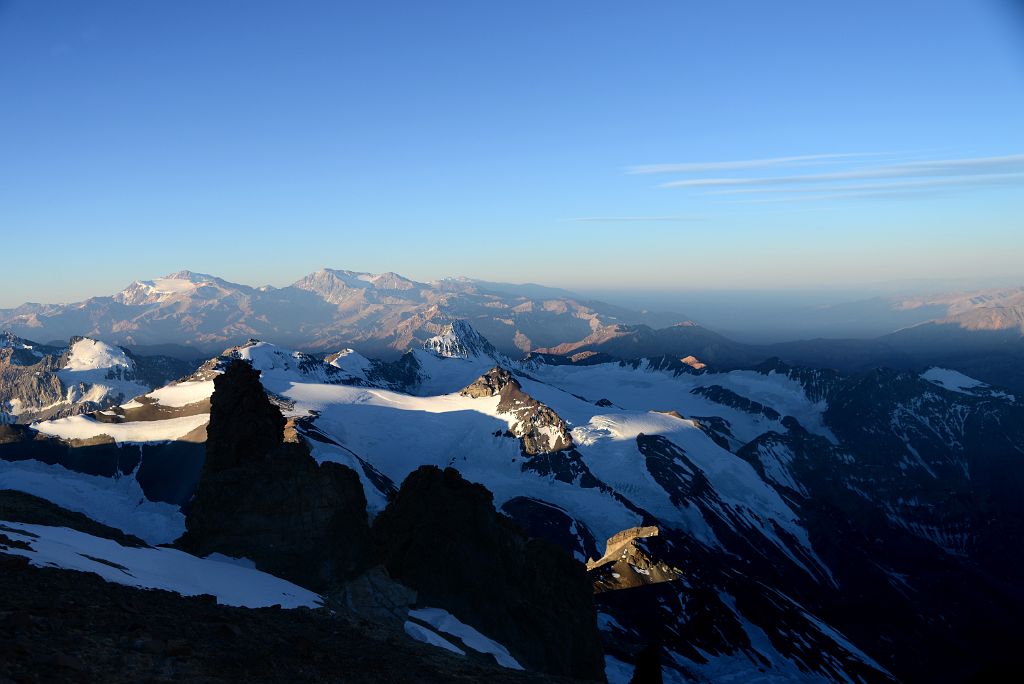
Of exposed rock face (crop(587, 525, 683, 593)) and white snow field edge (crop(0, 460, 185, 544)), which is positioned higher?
white snow field edge (crop(0, 460, 185, 544))

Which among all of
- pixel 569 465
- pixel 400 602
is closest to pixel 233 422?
pixel 400 602

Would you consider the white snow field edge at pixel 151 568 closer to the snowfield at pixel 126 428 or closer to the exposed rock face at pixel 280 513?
the exposed rock face at pixel 280 513

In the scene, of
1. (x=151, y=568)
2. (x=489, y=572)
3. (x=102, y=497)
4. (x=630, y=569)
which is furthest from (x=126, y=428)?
(x=151, y=568)

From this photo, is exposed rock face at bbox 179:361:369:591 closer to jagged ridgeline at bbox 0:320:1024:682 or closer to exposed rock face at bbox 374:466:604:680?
jagged ridgeline at bbox 0:320:1024:682

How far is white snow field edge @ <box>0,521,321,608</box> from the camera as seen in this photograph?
82.9 ft

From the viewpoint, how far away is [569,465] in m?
189

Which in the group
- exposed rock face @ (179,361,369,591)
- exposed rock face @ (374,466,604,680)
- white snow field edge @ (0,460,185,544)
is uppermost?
Result: exposed rock face @ (179,361,369,591)

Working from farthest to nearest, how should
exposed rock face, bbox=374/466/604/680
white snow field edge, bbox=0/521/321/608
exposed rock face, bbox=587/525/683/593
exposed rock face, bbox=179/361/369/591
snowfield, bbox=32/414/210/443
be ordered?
snowfield, bbox=32/414/210/443
exposed rock face, bbox=587/525/683/593
exposed rock face, bbox=374/466/604/680
exposed rock face, bbox=179/361/369/591
white snow field edge, bbox=0/521/321/608

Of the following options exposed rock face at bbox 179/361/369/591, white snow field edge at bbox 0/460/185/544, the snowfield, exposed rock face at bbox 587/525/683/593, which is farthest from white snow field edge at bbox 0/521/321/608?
the snowfield

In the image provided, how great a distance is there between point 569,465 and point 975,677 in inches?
6804

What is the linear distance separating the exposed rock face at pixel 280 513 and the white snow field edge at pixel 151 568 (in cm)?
490

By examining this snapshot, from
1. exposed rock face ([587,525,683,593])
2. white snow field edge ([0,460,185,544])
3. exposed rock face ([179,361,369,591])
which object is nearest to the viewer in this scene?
exposed rock face ([179,361,369,591])

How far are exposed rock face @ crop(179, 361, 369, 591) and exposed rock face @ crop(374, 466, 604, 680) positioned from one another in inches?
216

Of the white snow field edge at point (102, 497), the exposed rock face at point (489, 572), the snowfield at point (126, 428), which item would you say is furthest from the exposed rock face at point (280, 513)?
the snowfield at point (126, 428)
